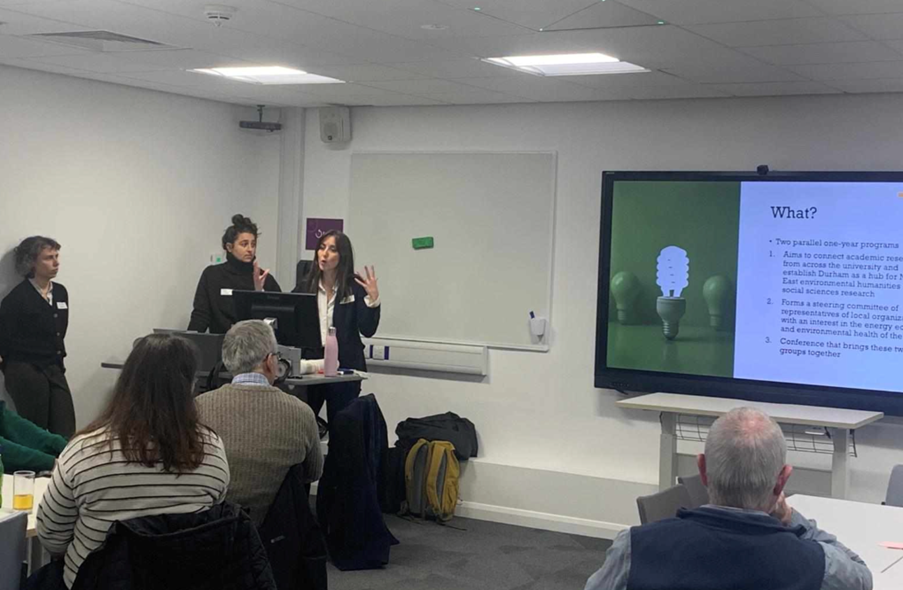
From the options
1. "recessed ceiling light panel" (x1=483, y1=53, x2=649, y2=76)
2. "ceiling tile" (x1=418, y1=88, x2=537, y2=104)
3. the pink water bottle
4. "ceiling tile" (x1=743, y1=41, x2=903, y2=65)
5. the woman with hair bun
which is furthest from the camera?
the woman with hair bun

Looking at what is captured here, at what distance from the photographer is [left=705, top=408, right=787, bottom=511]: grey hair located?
2324 mm

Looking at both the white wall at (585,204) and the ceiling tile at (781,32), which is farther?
the white wall at (585,204)

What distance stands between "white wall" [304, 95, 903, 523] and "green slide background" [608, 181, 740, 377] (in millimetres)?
216

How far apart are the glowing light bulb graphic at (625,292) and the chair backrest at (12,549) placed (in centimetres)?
418

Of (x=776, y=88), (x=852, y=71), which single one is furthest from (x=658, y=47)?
(x=776, y=88)

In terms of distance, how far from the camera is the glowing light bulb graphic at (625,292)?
6363mm

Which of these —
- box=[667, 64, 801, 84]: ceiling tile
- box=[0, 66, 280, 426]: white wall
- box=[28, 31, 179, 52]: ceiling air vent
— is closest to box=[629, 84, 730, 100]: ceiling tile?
box=[667, 64, 801, 84]: ceiling tile

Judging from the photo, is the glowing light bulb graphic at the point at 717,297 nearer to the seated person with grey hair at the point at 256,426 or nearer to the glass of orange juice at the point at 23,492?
the seated person with grey hair at the point at 256,426

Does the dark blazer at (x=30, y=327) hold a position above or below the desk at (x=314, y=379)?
above

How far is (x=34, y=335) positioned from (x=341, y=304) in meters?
1.72

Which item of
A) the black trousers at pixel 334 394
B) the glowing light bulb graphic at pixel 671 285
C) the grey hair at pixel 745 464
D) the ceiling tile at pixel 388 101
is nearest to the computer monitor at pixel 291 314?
the black trousers at pixel 334 394

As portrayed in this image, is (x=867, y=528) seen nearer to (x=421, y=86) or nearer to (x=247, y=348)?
(x=247, y=348)

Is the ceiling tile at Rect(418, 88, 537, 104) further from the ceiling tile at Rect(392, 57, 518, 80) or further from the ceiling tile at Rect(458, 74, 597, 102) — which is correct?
the ceiling tile at Rect(392, 57, 518, 80)

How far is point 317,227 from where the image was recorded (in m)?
7.53
